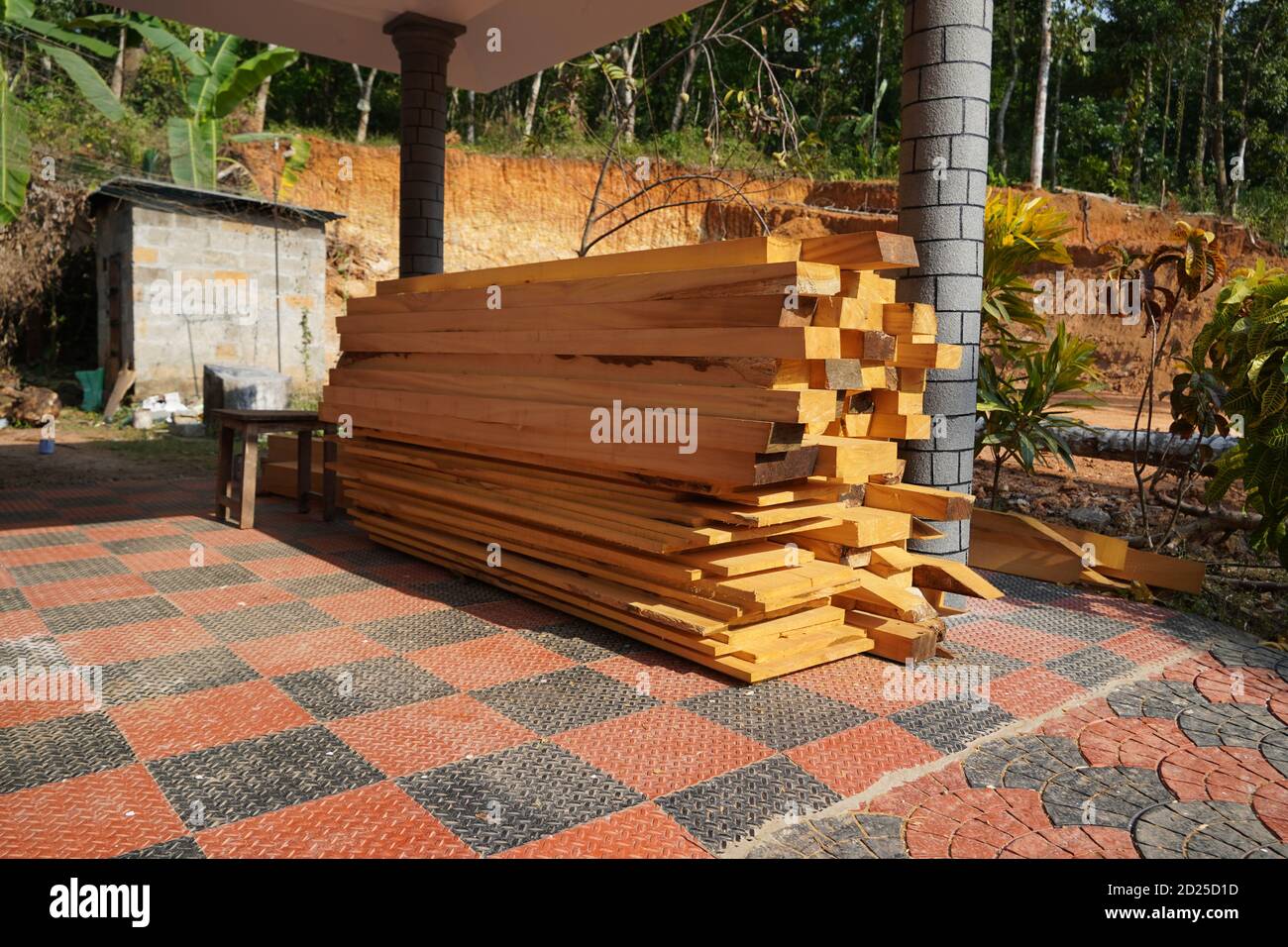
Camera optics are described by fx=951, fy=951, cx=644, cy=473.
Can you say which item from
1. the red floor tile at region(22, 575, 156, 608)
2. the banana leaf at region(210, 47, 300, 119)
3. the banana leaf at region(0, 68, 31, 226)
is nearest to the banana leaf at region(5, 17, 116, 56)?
the banana leaf at region(210, 47, 300, 119)

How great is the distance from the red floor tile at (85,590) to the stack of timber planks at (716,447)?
1893 mm

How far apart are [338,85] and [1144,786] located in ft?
118

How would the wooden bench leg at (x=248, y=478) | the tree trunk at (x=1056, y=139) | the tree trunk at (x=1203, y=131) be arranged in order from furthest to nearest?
the tree trunk at (x=1056, y=139) < the tree trunk at (x=1203, y=131) < the wooden bench leg at (x=248, y=478)

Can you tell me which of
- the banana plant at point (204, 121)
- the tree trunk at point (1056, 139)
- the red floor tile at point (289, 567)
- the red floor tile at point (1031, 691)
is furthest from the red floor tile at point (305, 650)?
the tree trunk at point (1056, 139)

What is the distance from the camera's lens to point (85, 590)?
5.29m

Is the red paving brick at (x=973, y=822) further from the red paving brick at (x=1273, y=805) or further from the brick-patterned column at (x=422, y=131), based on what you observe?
the brick-patterned column at (x=422, y=131)

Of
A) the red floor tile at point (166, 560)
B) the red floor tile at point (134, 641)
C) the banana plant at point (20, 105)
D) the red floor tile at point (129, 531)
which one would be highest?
the banana plant at point (20, 105)

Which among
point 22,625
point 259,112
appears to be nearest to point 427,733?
point 22,625

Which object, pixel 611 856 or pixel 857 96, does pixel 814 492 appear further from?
pixel 857 96

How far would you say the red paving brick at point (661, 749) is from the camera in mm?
3197

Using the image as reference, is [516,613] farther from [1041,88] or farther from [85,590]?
[1041,88]

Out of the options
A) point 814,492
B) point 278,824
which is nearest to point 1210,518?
point 814,492

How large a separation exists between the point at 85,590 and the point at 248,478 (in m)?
1.93

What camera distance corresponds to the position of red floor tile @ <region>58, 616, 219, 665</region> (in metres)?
4.25
